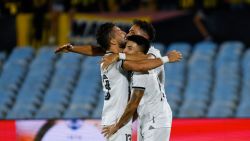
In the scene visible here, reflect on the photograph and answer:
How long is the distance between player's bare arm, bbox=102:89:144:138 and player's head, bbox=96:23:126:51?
1.71 feet

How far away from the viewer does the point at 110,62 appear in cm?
685

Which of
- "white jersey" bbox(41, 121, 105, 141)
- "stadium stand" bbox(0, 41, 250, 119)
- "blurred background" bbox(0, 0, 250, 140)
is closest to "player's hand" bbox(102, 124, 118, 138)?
"white jersey" bbox(41, 121, 105, 141)

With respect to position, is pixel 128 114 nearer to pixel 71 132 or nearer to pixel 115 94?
pixel 115 94

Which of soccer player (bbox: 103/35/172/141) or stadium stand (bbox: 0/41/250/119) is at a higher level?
soccer player (bbox: 103/35/172/141)

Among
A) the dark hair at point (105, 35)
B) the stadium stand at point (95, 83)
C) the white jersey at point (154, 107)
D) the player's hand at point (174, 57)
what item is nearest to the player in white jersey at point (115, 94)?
the dark hair at point (105, 35)

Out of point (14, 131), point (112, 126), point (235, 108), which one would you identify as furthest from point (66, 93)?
point (112, 126)

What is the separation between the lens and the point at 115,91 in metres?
6.99

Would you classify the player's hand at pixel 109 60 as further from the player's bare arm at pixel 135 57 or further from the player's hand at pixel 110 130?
the player's hand at pixel 110 130

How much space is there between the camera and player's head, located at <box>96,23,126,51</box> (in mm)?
7047

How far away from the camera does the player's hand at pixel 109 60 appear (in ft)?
22.4

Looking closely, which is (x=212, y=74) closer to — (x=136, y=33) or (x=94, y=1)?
(x=94, y=1)

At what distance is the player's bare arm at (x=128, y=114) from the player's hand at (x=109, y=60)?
29 cm

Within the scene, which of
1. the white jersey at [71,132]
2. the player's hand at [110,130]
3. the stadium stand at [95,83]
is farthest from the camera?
the stadium stand at [95,83]

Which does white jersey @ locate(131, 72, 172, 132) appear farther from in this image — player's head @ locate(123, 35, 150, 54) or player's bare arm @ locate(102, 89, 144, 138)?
player's head @ locate(123, 35, 150, 54)
